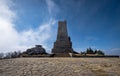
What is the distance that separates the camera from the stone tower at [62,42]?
35.5 metres

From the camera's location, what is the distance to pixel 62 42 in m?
36.8

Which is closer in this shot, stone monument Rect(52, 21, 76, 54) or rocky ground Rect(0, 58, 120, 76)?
rocky ground Rect(0, 58, 120, 76)

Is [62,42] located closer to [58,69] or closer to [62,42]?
[62,42]

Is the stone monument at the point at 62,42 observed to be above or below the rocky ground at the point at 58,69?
above

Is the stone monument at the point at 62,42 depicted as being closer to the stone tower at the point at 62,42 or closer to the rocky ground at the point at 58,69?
the stone tower at the point at 62,42

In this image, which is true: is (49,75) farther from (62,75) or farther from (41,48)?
(41,48)

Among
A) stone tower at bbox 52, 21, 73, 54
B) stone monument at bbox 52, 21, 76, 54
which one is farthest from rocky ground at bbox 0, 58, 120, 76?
stone tower at bbox 52, 21, 73, 54

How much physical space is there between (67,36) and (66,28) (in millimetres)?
2909

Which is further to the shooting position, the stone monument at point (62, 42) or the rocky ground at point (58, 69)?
the stone monument at point (62, 42)

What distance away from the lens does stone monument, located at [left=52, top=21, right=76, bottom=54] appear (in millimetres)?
35438

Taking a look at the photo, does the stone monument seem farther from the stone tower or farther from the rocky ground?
the rocky ground

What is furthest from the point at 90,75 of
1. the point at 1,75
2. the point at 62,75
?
the point at 1,75

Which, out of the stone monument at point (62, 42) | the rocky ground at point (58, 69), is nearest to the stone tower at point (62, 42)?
the stone monument at point (62, 42)

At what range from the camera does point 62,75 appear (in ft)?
14.5
